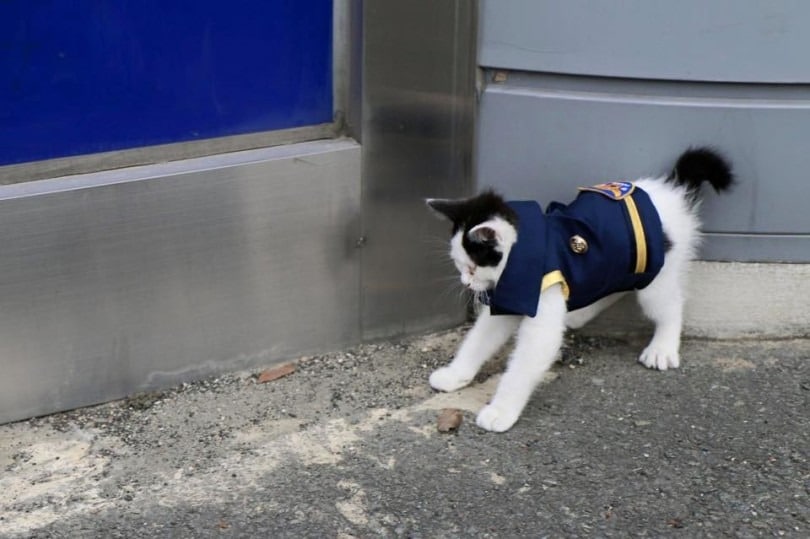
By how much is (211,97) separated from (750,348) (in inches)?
81.7

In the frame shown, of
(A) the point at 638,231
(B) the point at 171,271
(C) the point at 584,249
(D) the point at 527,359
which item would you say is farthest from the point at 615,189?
(B) the point at 171,271

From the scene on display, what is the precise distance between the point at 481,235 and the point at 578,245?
36 centimetres

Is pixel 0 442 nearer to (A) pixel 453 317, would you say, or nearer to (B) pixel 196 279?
(B) pixel 196 279

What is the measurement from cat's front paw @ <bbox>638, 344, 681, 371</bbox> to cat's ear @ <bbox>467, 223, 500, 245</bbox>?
87cm

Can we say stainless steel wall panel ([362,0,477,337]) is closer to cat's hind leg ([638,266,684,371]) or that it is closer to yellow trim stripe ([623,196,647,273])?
yellow trim stripe ([623,196,647,273])

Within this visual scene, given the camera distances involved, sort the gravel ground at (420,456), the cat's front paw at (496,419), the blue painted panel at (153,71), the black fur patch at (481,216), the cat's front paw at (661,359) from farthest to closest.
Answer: the cat's front paw at (661,359)
the cat's front paw at (496,419)
the black fur patch at (481,216)
the blue painted panel at (153,71)
the gravel ground at (420,456)

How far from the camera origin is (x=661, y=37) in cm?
349

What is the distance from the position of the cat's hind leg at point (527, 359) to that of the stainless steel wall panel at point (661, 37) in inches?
31.3

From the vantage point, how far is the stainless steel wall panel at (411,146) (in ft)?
11.7

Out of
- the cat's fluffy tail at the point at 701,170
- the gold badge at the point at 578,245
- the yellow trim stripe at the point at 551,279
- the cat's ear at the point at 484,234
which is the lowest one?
the yellow trim stripe at the point at 551,279

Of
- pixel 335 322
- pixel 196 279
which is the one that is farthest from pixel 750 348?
pixel 196 279

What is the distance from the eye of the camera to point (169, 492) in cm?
304

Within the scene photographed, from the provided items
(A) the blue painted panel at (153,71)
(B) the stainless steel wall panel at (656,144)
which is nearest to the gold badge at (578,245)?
(B) the stainless steel wall panel at (656,144)

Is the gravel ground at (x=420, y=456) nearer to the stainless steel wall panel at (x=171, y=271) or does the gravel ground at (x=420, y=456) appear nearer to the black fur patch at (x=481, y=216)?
the stainless steel wall panel at (x=171, y=271)
